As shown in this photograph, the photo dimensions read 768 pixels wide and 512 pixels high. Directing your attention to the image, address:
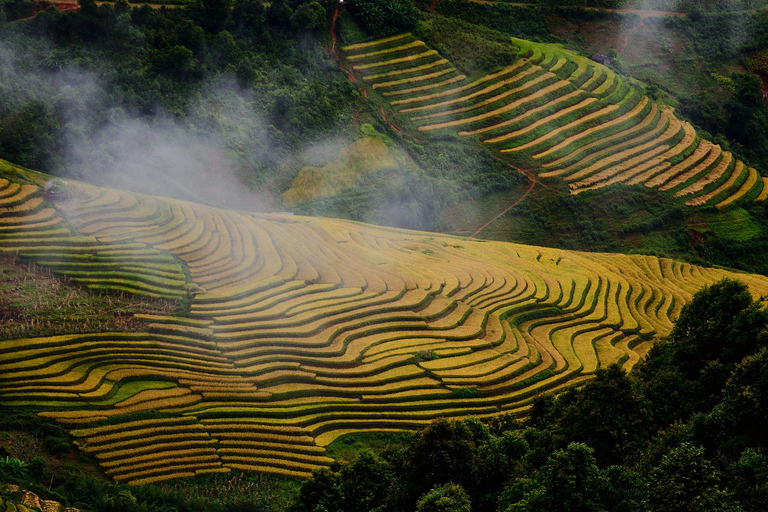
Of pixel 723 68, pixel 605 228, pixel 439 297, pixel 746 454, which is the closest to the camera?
pixel 746 454

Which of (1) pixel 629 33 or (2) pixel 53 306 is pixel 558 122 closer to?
(1) pixel 629 33

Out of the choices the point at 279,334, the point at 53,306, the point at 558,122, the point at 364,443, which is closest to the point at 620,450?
the point at 364,443

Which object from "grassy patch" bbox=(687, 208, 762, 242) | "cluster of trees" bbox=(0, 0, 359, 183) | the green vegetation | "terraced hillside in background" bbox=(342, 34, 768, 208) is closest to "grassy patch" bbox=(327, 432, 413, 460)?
the green vegetation

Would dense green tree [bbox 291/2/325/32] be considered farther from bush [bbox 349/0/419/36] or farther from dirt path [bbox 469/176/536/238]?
dirt path [bbox 469/176/536/238]

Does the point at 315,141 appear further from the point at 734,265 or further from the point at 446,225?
the point at 734,265

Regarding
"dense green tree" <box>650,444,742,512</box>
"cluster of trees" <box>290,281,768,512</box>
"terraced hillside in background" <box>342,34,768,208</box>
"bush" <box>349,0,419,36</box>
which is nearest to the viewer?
"dense green tree" <box>650,444,742,512</box>

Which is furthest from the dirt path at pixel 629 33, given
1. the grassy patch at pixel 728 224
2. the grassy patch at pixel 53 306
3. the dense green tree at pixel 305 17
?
the grassy patch at pixel 53 306

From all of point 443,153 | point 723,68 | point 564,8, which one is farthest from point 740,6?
point 443,153
